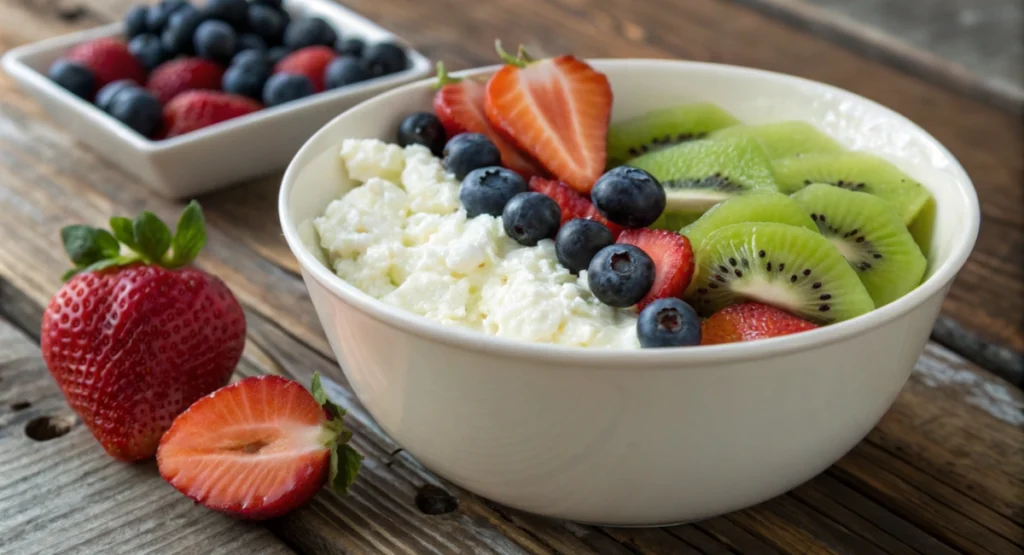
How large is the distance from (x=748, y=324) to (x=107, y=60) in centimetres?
151

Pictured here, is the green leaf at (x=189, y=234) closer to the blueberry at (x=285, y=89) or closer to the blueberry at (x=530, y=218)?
the blueberry at (x=530, y=218)

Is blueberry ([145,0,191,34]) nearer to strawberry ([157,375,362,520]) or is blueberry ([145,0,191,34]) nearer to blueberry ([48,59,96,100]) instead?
blueberry ([48,59,96,100])

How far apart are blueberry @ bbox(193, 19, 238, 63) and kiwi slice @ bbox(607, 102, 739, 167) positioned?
97 centimetres

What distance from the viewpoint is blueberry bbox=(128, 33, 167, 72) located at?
83.4 inches

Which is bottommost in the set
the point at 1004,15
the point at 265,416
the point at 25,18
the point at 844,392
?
the point at 1004,15

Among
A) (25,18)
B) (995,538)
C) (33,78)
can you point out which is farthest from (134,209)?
(995,538)

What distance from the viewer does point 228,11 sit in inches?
84.1

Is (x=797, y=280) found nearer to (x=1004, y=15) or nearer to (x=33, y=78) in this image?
(x=33, y=78)

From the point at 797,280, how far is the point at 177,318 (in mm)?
718

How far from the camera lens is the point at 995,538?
44.7 inches

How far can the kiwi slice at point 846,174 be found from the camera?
1309mm

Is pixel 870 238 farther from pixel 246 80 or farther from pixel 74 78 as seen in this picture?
pixel 74 78

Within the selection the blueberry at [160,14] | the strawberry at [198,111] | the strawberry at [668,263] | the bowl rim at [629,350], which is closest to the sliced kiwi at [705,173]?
the strawberry at [668,263]

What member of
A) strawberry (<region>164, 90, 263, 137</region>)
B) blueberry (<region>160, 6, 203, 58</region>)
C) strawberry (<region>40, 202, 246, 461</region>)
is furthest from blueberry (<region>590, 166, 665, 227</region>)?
blueberry (<region>160, 6, 203, 58</region>)
